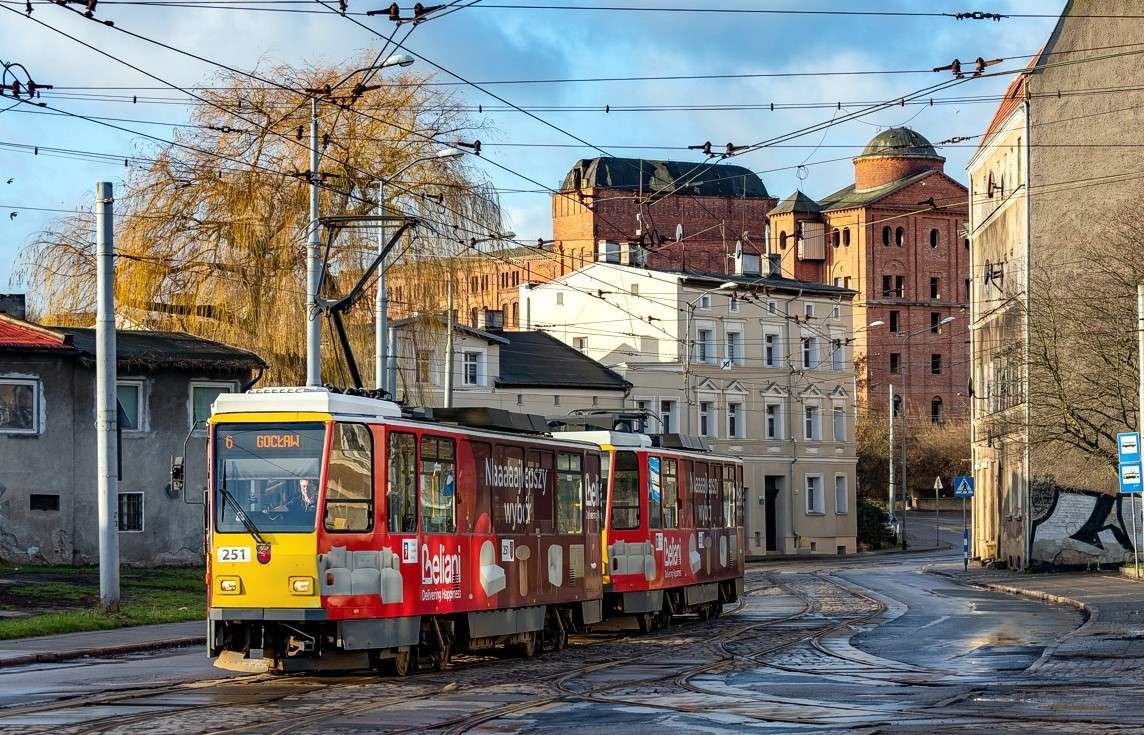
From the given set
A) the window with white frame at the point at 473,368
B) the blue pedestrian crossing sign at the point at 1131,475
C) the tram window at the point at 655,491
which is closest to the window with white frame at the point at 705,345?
the window with white frame at the point at 473,368

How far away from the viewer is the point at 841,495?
272ft

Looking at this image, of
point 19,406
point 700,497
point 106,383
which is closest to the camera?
point 106,383

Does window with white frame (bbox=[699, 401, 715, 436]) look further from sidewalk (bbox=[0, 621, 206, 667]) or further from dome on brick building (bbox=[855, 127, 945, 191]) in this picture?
sidewalk (bbox=[0, 621, 206, 667])

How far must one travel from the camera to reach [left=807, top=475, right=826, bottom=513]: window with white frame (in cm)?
8169

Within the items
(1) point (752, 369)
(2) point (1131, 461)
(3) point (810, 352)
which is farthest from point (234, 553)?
(3) point (810, 352)

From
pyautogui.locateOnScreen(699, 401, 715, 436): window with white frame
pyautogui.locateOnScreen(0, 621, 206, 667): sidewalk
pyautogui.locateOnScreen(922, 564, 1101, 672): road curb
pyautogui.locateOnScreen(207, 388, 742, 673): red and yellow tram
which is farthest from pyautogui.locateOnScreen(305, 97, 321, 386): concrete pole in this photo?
pyautogui.locateOnScreen(699, 401, 715, 436): window with white frame

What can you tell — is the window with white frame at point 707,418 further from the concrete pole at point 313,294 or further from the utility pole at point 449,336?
the concrete pole at point 313,294

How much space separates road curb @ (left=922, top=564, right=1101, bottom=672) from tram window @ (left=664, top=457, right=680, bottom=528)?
22.0ft

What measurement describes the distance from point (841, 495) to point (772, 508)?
431 cm

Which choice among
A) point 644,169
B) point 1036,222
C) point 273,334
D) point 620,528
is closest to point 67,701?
A: point 620,528

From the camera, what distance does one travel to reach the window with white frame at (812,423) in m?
82.0

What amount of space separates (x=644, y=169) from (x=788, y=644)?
9633cm

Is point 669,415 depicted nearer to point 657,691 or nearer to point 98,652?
point 98,652

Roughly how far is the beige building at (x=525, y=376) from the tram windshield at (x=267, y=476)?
139 ft
